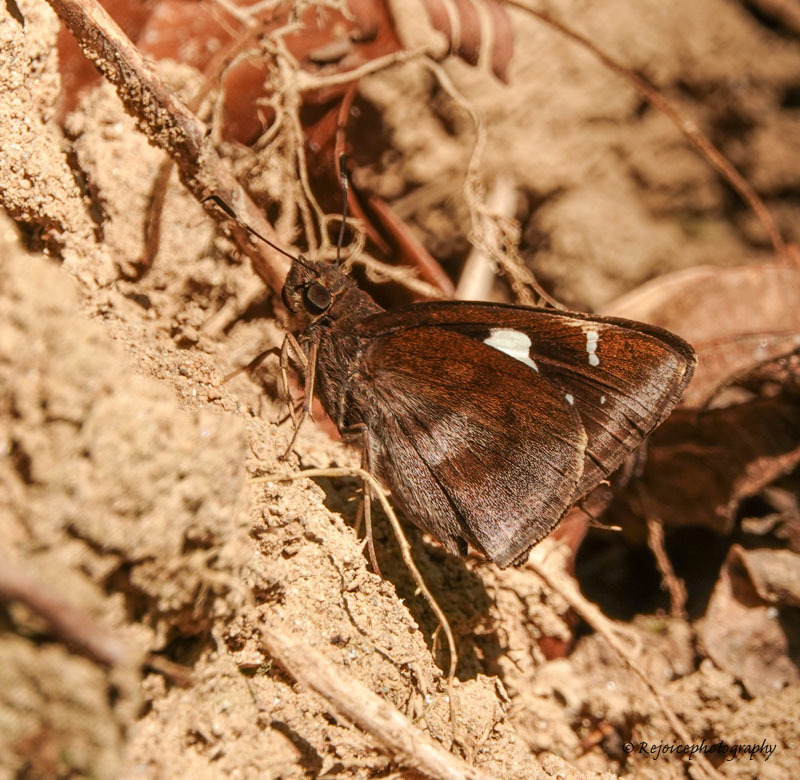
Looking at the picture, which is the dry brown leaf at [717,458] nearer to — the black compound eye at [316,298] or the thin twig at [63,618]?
the black compound eye at [316,298]

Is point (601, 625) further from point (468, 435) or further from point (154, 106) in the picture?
point (154, 106)

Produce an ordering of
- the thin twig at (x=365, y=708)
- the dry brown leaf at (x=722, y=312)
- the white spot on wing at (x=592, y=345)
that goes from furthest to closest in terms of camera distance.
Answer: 1. the dry brown leaf at (x=722, y=312)
2. the white spot on wing at (x=592, y=345)
3. the thin twig at (x=365, y=708)

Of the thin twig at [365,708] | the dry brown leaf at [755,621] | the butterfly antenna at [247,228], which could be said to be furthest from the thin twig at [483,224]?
the thin twig at [365,708]

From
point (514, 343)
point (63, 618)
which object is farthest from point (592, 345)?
point (63, 618)

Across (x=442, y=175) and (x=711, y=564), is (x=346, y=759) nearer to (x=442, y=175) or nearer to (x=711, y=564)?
(x=711, y=564)

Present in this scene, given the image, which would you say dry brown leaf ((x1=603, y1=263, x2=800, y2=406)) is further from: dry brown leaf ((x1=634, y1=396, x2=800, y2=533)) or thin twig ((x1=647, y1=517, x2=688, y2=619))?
thin twig ((x1=647, y1=517, x2=688, y2=619))

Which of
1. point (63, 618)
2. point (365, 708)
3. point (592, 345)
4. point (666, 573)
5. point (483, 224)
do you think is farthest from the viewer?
point (483, 224)
